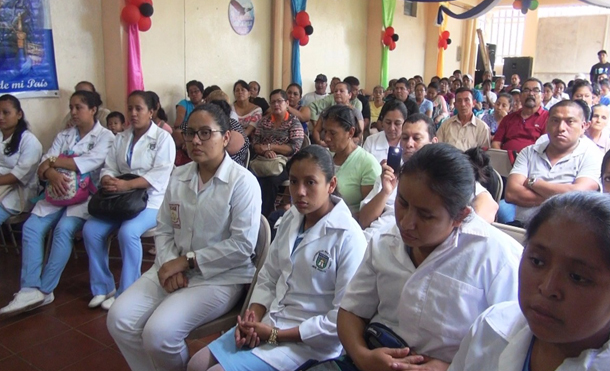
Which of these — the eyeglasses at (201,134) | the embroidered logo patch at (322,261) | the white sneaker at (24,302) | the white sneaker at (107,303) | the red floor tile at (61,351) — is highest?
the eyeglasses at (201,134)

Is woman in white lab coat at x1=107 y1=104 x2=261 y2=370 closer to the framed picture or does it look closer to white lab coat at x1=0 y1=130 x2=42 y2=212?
white lab coat at x1=0 y1=130 x2=42 y2=212

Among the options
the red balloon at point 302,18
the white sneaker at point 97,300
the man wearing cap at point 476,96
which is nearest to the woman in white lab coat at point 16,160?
the white sneaker at point 97,300

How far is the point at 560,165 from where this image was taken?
9.42ft

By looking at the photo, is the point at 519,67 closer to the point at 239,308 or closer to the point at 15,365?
the point at 239,308

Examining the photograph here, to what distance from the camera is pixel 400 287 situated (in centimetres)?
130

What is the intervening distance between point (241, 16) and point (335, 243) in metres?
5.18

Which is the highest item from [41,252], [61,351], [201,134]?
[201,134]

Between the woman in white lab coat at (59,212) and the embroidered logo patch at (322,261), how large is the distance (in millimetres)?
1910

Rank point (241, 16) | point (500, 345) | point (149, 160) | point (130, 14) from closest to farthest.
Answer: point (500, 345) < point (149, 160) < point (130, 14) < point (241, 16)

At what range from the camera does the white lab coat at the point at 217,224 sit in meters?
1.93

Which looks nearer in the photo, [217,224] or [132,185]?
[217,224]

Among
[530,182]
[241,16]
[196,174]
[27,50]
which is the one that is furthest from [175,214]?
[241,16]

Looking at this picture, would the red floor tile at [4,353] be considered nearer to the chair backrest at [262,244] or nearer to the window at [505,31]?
the chair backrest at [262,244]

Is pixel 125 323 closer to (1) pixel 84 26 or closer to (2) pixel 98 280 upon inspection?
(2) pixel 98 280
